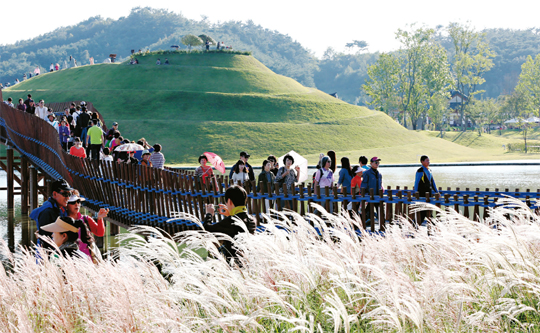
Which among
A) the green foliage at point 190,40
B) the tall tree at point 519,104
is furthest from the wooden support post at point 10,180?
the tall tree at point 519,104

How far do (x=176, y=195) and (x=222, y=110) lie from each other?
174 ft

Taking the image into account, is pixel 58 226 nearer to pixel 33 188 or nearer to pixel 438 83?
pixel 33 188

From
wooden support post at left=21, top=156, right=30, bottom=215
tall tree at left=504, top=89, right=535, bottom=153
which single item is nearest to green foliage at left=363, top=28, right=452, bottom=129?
tall tree at left=504, top=89, right=535, bottom=153

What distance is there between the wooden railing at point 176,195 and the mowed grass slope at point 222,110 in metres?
31.9

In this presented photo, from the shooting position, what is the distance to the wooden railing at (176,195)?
8656mm

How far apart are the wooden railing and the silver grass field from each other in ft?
8.87

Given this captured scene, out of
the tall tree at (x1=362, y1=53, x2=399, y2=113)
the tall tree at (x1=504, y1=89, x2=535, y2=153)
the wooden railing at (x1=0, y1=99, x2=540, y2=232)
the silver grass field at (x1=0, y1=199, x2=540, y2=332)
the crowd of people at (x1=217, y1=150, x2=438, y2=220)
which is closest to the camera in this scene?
the silver grass field at (x1=0, y1=199, x2=540, y2=332)

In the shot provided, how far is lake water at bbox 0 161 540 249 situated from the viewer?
2028 cm

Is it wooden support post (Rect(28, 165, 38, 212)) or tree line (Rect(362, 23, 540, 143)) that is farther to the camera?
tree line (Rect(362, 23, 540, 143))

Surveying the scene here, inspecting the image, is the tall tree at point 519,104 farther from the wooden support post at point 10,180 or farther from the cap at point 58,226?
the cap at point 58,226

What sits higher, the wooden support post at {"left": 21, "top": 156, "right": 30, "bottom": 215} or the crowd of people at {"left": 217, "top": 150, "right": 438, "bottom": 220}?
the crowd of people at {"left": 217, "top": 150, "right": 438, "bottom": 220}

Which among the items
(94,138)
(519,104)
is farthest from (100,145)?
(519,104)

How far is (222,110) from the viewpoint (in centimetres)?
6406

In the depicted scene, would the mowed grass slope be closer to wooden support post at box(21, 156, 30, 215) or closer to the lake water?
the lake water
